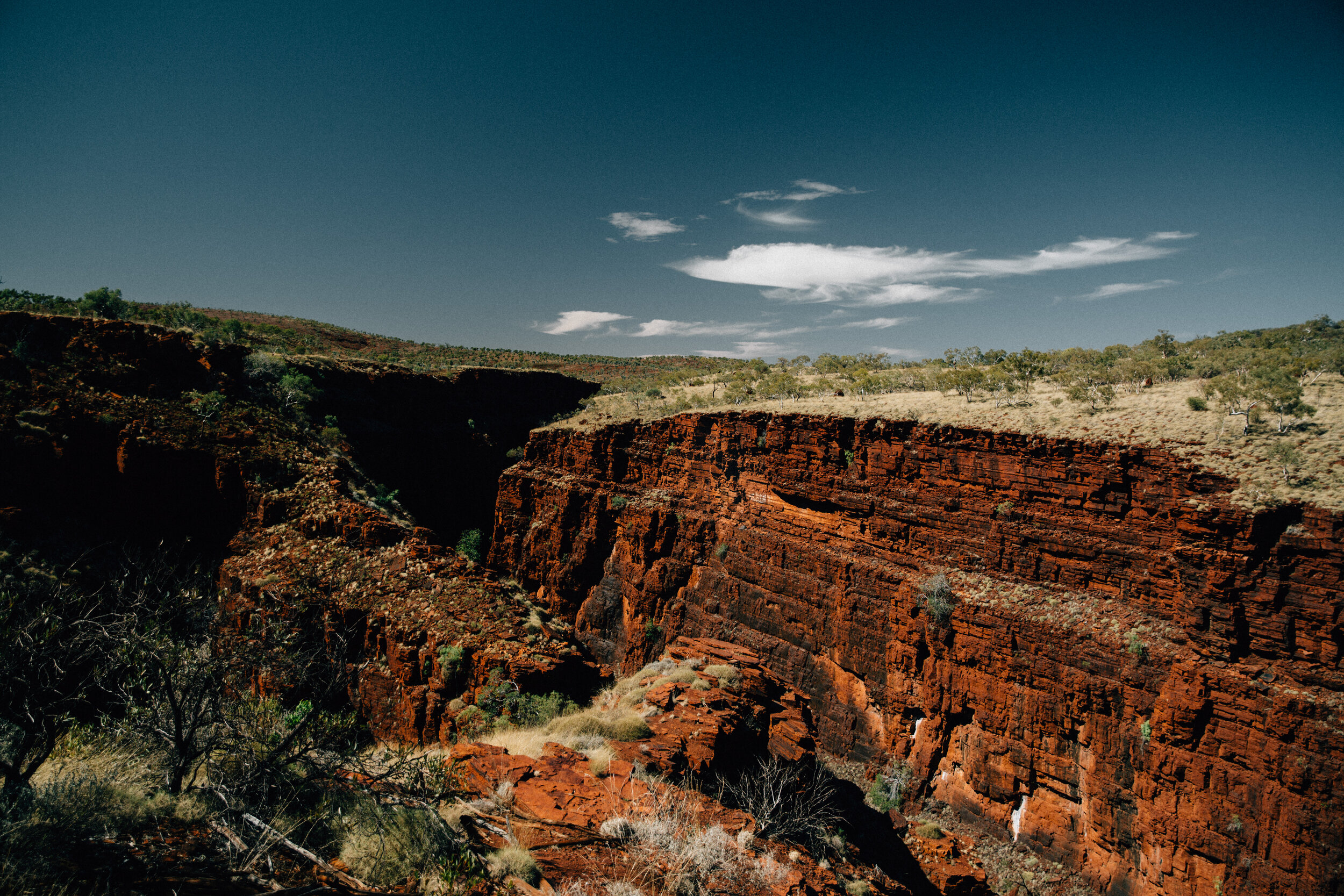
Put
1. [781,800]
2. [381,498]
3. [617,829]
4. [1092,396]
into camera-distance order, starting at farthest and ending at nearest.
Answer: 1. [381,498]
2. [1092,396]
3. [781,800]
4. [617,829]

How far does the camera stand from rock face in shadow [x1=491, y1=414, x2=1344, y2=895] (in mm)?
11273

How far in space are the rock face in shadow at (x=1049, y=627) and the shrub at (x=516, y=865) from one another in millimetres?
14020

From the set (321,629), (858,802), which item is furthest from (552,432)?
(858,802)

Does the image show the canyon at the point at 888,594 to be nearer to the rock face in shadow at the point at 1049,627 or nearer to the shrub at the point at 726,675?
the rock face in shadow at the point at 1049,627

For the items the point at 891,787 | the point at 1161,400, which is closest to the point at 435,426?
the point at 891,787

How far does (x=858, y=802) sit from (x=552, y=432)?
75.6 ft

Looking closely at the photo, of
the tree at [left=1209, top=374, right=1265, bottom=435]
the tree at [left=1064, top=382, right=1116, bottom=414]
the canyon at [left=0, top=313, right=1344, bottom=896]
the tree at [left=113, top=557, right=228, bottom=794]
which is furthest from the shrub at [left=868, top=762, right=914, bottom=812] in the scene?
the tree at [left=113, top=557, right=228, bottom=794]

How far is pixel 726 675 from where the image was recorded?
12578 mm

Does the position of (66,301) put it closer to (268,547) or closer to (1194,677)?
(268,547)

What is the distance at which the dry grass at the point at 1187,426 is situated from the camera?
11.9 m

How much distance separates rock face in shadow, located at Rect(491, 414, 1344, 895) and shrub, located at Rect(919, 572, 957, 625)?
15cm

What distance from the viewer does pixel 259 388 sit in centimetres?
2303

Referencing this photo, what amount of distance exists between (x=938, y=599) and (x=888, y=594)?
1.73 meters

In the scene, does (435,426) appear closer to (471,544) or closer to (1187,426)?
(471,544)
